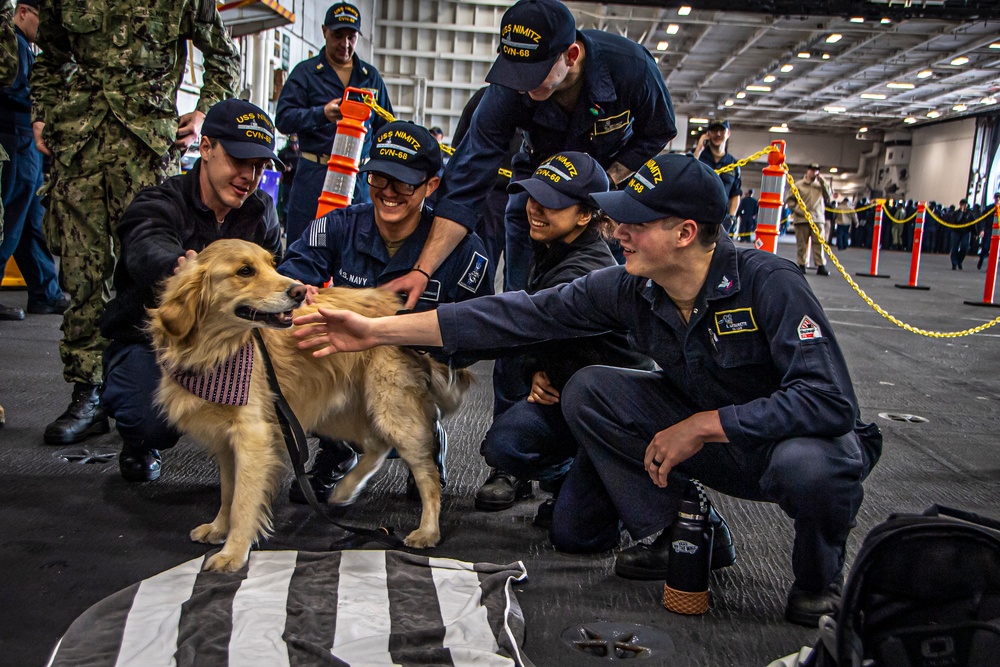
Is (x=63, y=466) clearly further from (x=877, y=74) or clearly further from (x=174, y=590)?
(x=877, y=74)

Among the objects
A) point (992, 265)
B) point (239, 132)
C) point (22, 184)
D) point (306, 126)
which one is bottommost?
point (992, 265)

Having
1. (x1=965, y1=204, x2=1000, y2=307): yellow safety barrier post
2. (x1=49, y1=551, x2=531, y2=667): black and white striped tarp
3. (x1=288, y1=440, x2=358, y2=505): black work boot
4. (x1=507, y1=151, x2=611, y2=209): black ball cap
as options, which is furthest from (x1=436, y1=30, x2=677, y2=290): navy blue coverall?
(x1=965, y1=204, x2=1000, y2=307): yellow safety barrier post

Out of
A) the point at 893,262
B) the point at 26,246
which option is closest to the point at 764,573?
the point at 26,246

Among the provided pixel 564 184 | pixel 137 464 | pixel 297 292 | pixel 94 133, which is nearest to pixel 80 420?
pixel 137 464

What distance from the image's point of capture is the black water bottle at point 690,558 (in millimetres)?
2354

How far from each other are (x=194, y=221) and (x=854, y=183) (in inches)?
1941

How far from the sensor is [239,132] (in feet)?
9.90

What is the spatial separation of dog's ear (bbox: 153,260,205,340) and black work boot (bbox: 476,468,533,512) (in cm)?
126

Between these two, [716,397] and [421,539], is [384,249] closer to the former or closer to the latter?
[421,539]

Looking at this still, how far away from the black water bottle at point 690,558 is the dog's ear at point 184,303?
5.28 ft

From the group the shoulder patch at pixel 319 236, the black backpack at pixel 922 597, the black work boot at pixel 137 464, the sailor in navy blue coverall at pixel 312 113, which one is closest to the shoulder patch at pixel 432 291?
the shoulder patch at pixel 319 236

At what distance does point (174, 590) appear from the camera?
2.30m

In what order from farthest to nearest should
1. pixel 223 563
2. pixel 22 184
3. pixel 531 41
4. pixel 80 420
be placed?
pixel 22 184, pixel 80 420, pixel 531 41, pixel 223 563

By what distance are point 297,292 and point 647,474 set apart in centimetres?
126
